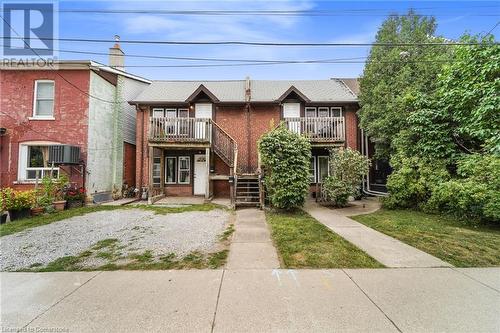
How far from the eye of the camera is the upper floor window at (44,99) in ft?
39.0

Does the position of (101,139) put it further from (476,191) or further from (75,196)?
(476,191)

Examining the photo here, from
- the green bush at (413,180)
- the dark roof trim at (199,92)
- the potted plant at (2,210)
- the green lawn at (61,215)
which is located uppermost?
the dark roof trim at (199,92)

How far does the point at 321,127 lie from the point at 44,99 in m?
14.3

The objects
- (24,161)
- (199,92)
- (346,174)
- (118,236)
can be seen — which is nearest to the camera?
(118,236)

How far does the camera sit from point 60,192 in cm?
1046

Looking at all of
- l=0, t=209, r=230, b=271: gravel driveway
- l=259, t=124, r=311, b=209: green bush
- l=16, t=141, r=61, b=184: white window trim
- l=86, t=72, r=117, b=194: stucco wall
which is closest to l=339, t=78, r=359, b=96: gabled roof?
l=259, t=124, r=311, b=209: green bush

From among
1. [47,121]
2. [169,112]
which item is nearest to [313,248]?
[169,112]

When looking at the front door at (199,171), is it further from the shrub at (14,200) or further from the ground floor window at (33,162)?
the shrub at (14,200)

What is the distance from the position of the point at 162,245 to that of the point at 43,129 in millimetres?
10914

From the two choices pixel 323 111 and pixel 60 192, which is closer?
pixel 60 192

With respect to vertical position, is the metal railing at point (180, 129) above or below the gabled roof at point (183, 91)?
below

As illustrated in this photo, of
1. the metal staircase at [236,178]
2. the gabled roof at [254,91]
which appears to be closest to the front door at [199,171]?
the metal staircase at [236,178]

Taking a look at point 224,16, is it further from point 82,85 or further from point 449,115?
point 449,115

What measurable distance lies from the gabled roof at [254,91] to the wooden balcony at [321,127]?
5.46ft
